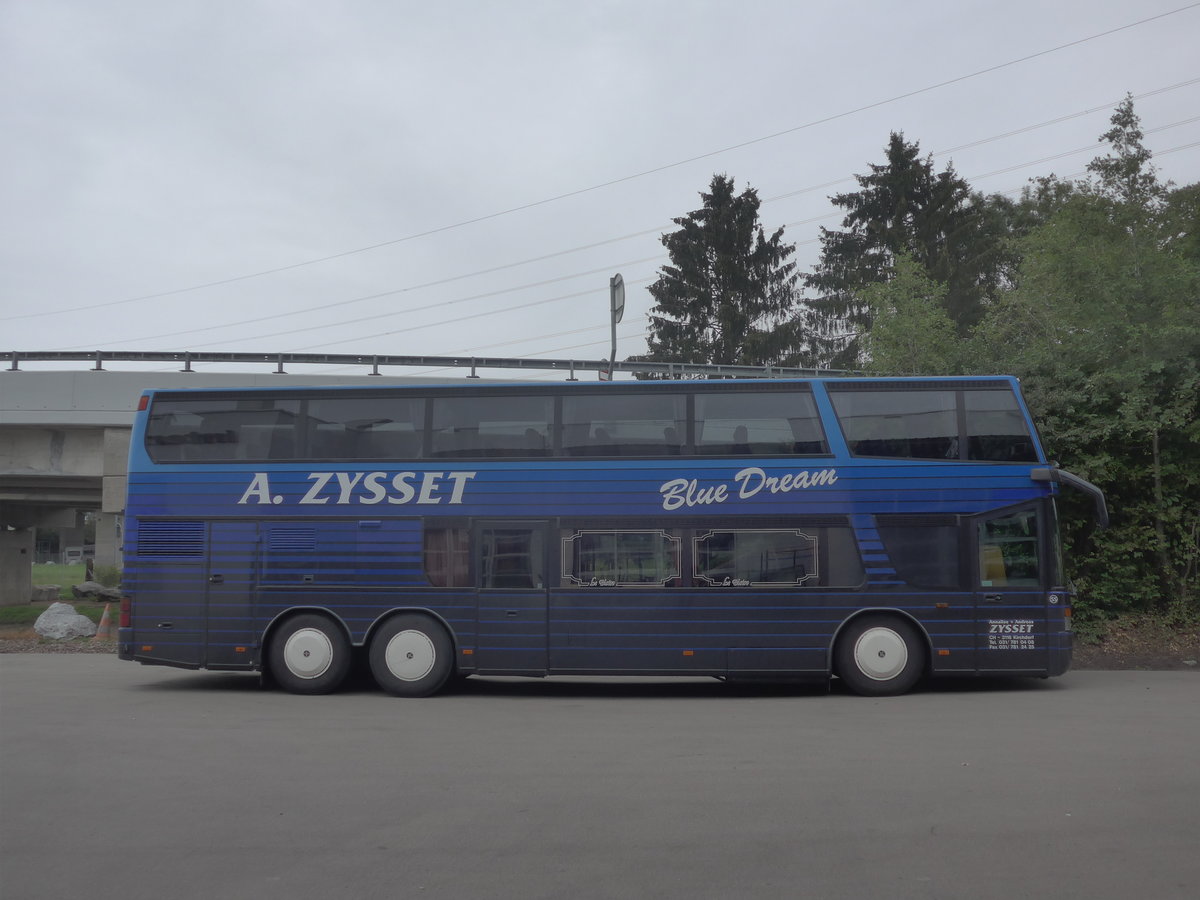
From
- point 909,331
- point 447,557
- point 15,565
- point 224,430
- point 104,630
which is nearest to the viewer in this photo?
point 447,557

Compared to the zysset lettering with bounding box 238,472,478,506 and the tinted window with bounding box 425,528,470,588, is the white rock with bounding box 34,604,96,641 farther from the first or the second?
the tinted window with bounding box 425,528,470,588

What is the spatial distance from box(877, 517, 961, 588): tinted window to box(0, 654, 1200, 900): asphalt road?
→ 4.60 ft

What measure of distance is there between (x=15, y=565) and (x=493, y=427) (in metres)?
36.5

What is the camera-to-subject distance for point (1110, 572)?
16.0 m

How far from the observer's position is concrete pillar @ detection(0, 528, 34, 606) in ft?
135

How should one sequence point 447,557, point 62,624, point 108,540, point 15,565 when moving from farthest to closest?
point 108,540
point 15,565
point 62,624
point 447,557

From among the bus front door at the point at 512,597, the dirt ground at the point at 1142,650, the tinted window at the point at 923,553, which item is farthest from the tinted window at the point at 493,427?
the dirt ground at the point at 1142,650

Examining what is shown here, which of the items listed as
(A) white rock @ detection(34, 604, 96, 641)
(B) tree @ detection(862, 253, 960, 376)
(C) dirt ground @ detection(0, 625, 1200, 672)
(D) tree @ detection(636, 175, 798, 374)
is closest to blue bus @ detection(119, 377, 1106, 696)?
(C) dirt ground @ detection(0, 625, 1200, 672)

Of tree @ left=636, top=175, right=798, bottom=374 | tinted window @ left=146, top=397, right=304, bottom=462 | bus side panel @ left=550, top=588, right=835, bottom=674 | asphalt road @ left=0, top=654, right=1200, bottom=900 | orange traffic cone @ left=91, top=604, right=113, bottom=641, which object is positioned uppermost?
tree @ left=636, top=175, right=798, bottom=374

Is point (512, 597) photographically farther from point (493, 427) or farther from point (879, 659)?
point (879, 659)

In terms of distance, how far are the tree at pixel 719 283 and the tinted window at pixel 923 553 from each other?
1274 inches

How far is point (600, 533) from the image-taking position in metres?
12.2

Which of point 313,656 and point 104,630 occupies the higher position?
point 313,656

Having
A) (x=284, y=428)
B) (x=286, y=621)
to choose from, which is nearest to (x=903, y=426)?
(x=284, y=428)
